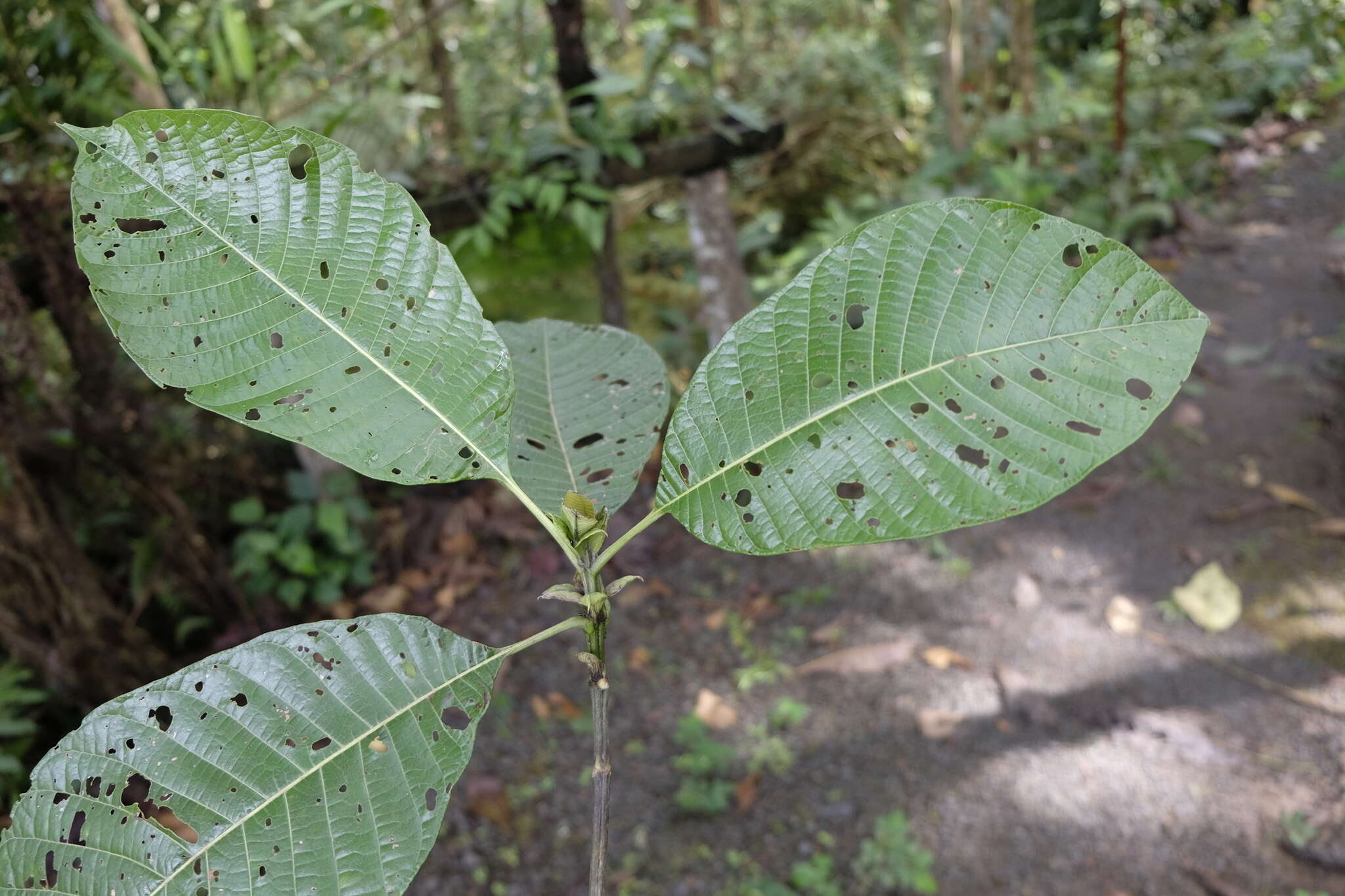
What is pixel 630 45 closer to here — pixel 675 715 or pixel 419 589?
pixel 419 589

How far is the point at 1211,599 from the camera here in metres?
2.96

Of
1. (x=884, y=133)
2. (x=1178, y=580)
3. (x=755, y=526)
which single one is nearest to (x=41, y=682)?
(x=755, y=526)

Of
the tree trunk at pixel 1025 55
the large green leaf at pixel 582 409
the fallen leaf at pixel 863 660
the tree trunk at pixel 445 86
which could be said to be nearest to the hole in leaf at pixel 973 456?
the large green leaf at pixel 582 409

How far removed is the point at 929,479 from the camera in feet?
1.78

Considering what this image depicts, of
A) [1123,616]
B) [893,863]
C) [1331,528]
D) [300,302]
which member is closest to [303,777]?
[300,302]

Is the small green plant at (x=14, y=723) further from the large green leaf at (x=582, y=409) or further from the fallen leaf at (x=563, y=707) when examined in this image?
the large green leaf at (x=582, y=409)

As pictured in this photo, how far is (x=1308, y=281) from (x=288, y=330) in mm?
5516

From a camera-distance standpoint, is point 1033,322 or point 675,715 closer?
point 1033,322

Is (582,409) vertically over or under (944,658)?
over

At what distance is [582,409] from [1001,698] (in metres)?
2.43

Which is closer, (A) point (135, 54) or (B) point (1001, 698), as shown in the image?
(A) point (135, 54)

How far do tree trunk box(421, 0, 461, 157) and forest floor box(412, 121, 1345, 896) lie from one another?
5.86 ft

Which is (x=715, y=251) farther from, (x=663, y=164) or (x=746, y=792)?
(x=746, y=792)

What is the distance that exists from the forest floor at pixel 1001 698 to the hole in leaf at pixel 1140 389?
207 centimetres
